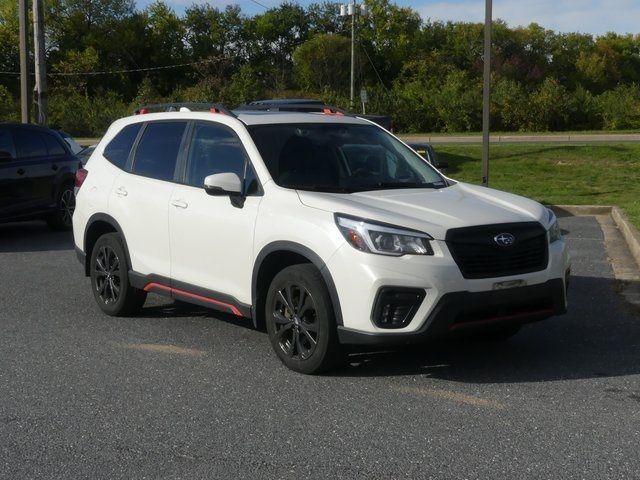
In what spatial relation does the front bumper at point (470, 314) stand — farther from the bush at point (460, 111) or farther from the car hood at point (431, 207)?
the bush at point (460, 111)

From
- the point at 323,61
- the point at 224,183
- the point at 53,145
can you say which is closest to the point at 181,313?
the point at 224,183

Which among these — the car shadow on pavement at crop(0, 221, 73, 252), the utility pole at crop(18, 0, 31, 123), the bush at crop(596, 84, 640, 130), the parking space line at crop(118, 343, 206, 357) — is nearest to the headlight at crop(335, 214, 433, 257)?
the parking space line at crop(118, 343, 206, 357)

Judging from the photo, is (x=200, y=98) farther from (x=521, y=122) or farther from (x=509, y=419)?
(x=509, y=419)

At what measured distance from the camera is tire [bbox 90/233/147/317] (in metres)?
8.25

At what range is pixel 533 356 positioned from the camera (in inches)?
273

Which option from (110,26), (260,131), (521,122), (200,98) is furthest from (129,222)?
(110,26)

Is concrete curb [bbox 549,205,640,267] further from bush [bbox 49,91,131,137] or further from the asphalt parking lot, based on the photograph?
bush [bbox 49,91,131,137]

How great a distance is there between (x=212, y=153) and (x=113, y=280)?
Result: 66.9 inches

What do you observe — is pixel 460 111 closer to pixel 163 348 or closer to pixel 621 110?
pixel 621 110

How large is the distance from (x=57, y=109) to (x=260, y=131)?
48788mm

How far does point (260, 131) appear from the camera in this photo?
725 centimetres

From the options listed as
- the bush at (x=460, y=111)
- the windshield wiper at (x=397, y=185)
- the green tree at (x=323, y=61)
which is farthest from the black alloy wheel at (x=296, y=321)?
the green tree at (x=323, y=61)

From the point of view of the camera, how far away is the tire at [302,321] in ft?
20.3

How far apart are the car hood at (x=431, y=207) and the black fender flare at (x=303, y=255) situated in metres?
0.30
